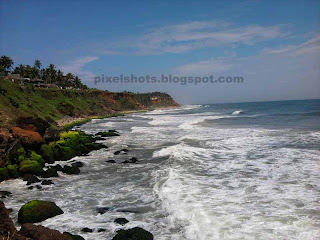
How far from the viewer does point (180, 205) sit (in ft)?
31.7

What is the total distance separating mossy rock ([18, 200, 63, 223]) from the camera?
8.86 m

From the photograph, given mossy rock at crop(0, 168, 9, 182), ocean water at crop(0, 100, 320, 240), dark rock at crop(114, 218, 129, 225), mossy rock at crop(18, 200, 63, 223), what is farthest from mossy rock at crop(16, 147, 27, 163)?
dark rock at crop(114, 218, 129, 225)

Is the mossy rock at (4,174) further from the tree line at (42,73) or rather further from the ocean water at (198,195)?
the tree line at (42,73)

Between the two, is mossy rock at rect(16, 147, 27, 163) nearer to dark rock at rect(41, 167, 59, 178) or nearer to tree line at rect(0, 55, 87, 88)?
dark rock at rect(41, 167, 59, 178)

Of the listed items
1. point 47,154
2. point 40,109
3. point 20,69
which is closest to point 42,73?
point 20,69

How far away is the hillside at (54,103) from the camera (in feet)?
104

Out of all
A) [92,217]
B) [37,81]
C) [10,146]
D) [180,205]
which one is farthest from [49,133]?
[37,81]

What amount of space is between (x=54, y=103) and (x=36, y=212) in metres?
61.7

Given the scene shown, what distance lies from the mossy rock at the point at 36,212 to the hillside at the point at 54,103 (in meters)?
16.6

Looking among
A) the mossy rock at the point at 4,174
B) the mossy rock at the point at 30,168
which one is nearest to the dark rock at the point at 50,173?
the mossy rock at the point at 30,168

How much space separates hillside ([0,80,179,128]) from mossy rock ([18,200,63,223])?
54.4ft

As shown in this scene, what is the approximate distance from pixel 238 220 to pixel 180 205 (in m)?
2.26

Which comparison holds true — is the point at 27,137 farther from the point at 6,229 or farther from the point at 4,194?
the point at 6,229

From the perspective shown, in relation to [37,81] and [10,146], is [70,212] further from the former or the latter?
[37,81]
